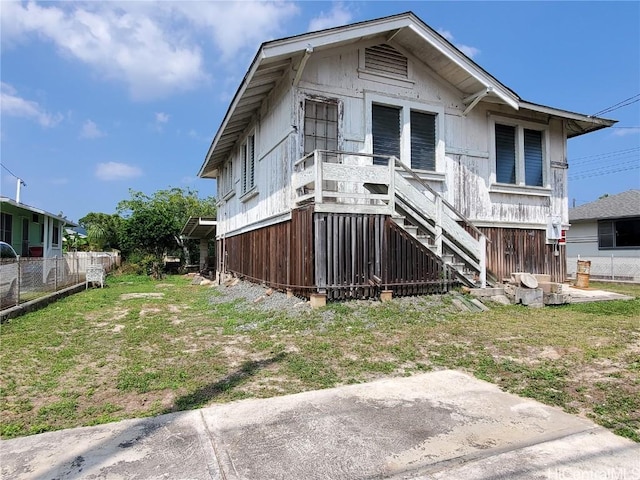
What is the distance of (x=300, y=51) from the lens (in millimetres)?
7934

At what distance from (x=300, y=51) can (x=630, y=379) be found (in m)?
7.26

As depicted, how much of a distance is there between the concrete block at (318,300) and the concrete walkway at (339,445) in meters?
3.56

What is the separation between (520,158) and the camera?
1094 centimetres

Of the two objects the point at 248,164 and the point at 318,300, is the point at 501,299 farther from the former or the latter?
the point at 248,164

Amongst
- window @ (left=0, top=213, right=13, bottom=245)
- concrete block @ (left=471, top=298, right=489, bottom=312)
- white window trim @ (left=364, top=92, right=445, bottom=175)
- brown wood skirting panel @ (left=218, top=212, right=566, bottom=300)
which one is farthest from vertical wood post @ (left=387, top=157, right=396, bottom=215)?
window @ (left=0, top=213, right=13, bottom=245)

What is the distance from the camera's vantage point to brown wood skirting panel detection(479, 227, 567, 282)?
34.2ft

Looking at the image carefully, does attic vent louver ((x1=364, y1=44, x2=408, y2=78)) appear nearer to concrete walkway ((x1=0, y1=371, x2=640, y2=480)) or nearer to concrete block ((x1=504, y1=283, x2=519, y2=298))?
concrete block ((x1=504, y1=283, x2=519, y2=298))

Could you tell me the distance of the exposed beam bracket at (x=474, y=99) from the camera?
9.67 meters

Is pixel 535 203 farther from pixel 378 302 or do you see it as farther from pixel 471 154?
pixel 378 302

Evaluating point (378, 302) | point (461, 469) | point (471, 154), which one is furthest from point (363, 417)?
point (471, 154)

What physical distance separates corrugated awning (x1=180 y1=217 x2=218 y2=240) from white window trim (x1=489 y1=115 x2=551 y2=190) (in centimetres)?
1241

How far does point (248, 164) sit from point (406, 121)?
516 cm

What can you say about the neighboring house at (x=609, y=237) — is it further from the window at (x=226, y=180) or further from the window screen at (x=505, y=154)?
the window at (x=226, y=180)

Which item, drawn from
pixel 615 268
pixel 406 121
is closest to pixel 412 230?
pixel 406 121
